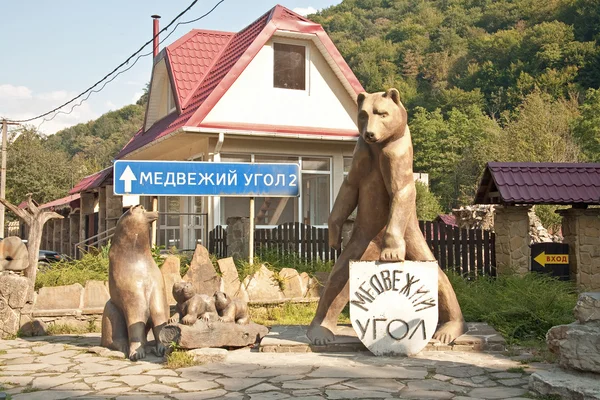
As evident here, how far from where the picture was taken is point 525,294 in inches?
306

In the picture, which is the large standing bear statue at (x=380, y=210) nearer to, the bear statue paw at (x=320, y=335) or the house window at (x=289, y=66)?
the bear statue paw at (x=320, y=335)

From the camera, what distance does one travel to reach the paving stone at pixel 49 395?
4641 millimetres

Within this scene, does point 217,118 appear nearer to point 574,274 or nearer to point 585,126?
point 574,274

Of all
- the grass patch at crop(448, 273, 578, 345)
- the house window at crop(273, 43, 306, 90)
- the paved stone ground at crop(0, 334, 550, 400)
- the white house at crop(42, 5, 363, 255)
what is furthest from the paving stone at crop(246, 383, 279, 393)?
the house window at crop(273, 43, 306, 90)

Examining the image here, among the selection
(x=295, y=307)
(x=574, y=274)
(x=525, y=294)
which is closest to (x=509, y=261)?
(x=574, y=274)

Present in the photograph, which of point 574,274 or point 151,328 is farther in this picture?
point 574,274

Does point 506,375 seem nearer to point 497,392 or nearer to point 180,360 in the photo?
→ point 497,392

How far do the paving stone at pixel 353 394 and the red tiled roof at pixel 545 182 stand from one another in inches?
206

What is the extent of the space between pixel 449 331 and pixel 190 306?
8.21 ft

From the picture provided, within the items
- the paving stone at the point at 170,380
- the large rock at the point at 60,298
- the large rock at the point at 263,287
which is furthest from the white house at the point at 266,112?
the paving stone at the point at 170,380

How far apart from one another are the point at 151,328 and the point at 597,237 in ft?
21.3

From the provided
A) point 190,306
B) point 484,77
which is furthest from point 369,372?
point 484,77

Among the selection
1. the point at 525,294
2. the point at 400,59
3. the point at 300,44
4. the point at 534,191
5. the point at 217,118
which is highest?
the point at 400,59

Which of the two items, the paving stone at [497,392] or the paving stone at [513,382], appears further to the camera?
the paving stone at [513,382]
